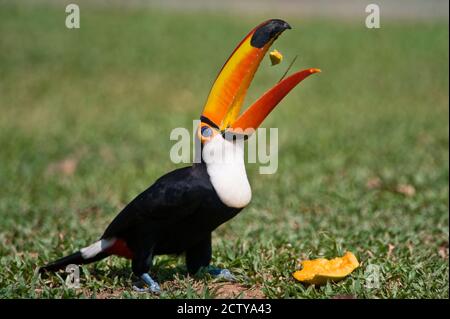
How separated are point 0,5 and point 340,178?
11924 mm

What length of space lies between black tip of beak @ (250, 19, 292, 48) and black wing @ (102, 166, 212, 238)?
70 centimetres

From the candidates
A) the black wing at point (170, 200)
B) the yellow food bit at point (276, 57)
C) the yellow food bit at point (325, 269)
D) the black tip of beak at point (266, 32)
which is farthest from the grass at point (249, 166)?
the black tip of beak at point (266, 32)

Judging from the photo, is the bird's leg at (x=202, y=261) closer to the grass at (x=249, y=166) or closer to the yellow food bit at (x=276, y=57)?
the grass at (x=249, y=166)

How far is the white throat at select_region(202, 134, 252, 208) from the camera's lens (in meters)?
3.59

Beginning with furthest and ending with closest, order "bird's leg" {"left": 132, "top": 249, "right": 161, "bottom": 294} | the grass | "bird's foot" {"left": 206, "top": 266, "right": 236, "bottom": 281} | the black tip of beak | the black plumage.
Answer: the grass → "bird's foot" {"left": 206, "top": 266, "right": 236, "bottom": 281} → "bird's leg" {"left": 132, "top": 249, "right": 161, "bottom": 294} → the black plumage → the black tip of beak

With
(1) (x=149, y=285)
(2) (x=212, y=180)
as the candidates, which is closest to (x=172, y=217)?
(2) (x=212, y=180)

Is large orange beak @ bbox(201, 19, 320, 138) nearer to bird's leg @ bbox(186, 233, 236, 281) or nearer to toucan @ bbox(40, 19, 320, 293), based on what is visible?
toucan @ bbox(40, 19, 320, 293)

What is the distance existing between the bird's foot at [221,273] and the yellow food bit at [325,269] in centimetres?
36

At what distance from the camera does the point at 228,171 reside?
3594 mm

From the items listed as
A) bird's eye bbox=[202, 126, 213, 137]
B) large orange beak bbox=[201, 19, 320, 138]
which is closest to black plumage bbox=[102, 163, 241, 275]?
bird's eye bbox=[202, 126, 213, 137]

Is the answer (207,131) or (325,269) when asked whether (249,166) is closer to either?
(325,269)

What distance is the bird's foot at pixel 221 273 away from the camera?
4117mm

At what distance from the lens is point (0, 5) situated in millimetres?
16750

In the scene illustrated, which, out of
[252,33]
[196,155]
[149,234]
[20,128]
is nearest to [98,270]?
[149,234]
